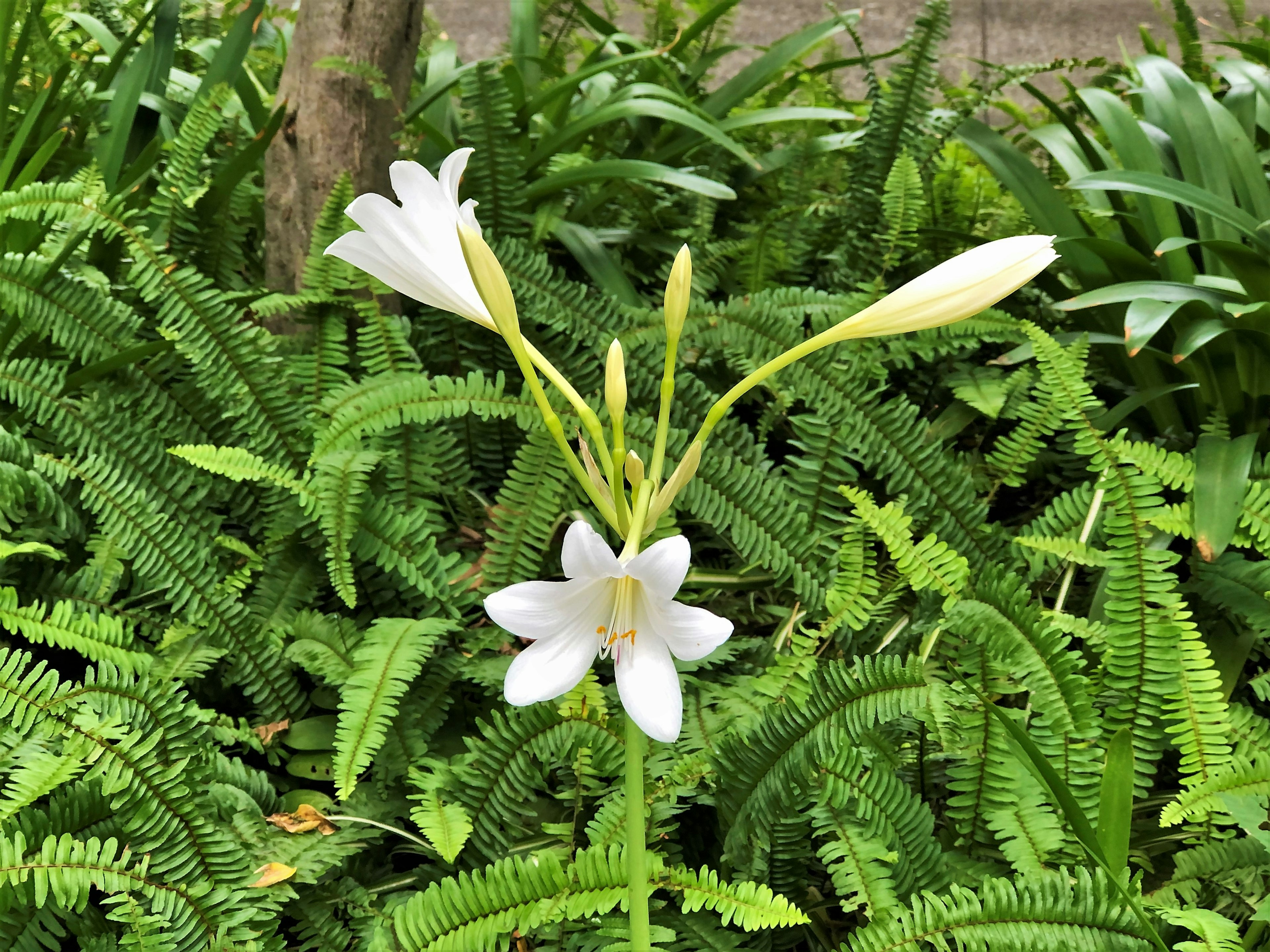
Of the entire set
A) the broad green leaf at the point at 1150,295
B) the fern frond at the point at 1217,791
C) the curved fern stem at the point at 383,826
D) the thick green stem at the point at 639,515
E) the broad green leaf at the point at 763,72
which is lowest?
the curved fern stem at the point at 383,826

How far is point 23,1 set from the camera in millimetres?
2955

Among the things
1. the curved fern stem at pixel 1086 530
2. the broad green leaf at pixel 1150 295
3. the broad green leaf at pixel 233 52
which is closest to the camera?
the curved fern stem at pixel 1086 530

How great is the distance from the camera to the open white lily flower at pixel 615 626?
831mm

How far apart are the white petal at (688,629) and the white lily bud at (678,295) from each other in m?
0.26

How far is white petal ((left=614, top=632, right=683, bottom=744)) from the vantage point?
2.80ft

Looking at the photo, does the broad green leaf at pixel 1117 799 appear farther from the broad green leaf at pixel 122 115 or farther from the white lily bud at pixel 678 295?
the broad green leaf at pixel 122 115

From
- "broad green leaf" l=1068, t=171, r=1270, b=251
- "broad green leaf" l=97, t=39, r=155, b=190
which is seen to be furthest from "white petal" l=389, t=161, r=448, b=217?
"broad green leaf" l=97, t=39, r=155, b=190

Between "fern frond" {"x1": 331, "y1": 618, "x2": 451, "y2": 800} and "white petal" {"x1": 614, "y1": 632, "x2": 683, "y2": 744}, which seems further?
"fern frond" {"x1": 331, "y1": 618, "x2": 451, "y2": 800}

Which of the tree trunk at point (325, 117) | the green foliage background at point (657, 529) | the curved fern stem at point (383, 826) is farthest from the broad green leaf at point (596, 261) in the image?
the curved fern stem at point (383, 826)

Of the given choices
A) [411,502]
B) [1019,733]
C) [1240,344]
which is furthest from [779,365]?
[1240,344]

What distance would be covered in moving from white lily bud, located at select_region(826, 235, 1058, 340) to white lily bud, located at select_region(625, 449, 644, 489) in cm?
22

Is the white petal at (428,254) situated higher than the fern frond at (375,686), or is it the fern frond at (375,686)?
the white petal at (428,254)

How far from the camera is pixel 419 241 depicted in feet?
3.34

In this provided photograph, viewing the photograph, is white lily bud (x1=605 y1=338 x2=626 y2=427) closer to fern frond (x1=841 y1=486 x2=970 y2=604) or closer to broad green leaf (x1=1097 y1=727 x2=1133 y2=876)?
broad green leaf (x1=1097 y1=727 x2=1133 y2=876)
